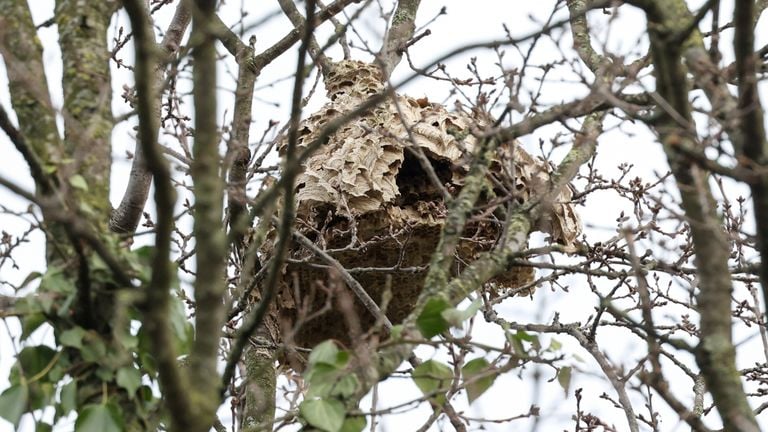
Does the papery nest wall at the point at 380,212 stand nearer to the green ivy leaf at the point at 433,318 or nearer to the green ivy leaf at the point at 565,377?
the green ivy leaf at the point at 565,377

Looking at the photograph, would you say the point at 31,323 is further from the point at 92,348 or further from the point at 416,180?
the point at 416,180

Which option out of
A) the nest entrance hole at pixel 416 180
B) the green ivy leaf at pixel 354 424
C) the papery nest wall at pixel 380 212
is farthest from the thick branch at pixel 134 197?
the green ivy leaf at pixel 354 424

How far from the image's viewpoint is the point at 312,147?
75.0 inches

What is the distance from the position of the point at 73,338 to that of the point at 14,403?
212mm

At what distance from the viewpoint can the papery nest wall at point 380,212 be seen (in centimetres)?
397

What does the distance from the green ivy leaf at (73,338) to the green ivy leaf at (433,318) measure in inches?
30.2

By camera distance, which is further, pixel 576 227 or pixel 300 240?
pixel 576 227

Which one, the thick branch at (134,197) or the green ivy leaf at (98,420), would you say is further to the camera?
the thick branch at (134,197)

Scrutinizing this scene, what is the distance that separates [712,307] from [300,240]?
1736 millimetres

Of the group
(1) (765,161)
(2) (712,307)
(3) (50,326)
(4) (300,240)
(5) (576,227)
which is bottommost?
(3) (50,326)

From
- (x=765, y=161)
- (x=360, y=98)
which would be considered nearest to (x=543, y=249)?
(x=765, y=161)

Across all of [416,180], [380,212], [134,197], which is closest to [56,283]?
[380,212]

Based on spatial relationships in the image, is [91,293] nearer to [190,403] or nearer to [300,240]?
[190,403]

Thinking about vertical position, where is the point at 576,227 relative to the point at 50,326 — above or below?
above
